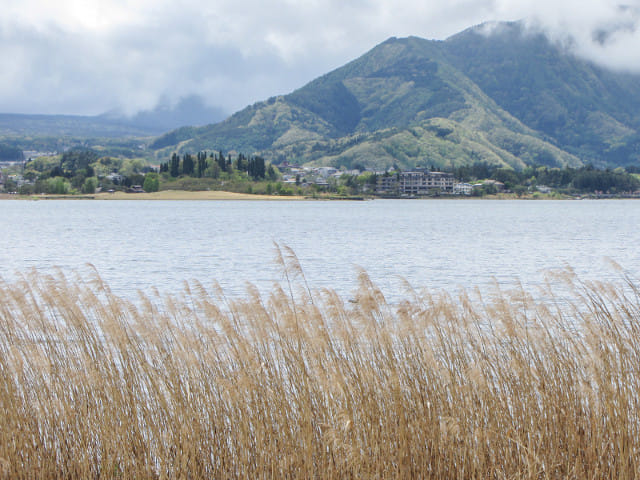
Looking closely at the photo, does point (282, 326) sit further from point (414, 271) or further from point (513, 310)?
point (414, 271)

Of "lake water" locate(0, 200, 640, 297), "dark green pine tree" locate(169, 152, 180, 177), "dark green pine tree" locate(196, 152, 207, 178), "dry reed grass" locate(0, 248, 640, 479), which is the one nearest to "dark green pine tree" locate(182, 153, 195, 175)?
"dark green pine tree" locate(169, 152, 180, 177)

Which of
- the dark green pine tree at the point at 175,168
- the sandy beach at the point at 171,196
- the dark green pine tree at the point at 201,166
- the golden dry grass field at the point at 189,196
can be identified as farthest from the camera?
the dark green pine tree at the point at 201,166

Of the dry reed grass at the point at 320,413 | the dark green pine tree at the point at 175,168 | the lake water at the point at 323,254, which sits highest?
the dark green pine tree at the point at 175,168

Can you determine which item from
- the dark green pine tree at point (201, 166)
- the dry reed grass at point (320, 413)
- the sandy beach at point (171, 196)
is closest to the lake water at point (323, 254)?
the dry reed grass at point (320, 413)

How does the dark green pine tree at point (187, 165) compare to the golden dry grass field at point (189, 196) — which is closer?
the golden dry grass field at point (189, 196)

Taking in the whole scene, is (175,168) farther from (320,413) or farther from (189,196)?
(320,413)

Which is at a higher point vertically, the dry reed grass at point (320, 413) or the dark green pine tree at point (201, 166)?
the dark green pine tree at point (201, 166)

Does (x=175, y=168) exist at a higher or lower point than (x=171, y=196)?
higher

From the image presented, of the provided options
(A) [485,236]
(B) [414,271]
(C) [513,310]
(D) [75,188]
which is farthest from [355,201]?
(C) [513,310]

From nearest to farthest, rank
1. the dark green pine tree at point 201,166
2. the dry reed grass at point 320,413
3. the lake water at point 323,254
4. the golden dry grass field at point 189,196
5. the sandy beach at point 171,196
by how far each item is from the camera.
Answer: the dry reed grass at point 320,413 → the lake water at point 323,254 → the golden dry grass field at point 189,196 → the sandy beach at point 171,196 → the dark green pine tree at point 201,166

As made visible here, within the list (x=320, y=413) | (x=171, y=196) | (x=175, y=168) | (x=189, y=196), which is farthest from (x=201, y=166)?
(x=320, y=413)

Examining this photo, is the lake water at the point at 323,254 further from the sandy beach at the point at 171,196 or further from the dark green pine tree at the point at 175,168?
the dark green pine tree at the point at 175,168

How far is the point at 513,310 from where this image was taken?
8508 mm

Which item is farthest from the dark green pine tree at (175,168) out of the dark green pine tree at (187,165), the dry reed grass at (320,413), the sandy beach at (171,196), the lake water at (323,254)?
the dry reed grass at (320,413)
